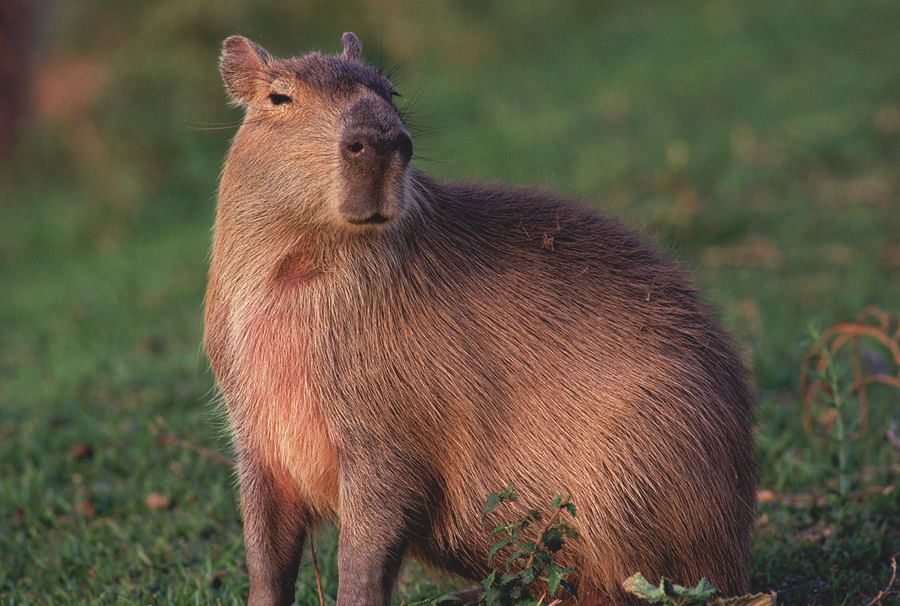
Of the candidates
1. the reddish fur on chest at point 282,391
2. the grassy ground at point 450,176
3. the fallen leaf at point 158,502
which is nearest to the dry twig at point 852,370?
the grassy ground at point 450,176

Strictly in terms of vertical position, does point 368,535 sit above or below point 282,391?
below

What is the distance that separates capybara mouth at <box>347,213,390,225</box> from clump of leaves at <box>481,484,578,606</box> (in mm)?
679

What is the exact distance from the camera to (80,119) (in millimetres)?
9297

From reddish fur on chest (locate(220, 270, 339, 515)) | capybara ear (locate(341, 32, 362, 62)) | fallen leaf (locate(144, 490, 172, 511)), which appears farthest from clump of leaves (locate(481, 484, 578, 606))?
fallen leaf (locate(144, 490, 172, 511))

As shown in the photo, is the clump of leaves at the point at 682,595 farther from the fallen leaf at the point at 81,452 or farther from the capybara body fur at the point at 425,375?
the fallen leaf at the point at 81,452

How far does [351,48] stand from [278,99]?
13.2 inches

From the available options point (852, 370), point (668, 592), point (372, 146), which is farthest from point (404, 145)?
point (852, 370)

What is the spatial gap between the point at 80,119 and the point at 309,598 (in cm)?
684

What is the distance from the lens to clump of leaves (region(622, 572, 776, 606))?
2691 mm

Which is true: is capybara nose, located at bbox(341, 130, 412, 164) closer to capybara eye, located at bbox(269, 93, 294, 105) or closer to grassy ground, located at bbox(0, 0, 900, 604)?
capybara eye, located at bbox(269, 93, 294, 105)

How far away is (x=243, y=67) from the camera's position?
3.10m

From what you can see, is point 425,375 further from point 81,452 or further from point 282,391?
point 81,452

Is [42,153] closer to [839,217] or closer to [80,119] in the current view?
[80,119]

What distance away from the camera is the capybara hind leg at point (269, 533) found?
3010 mm
